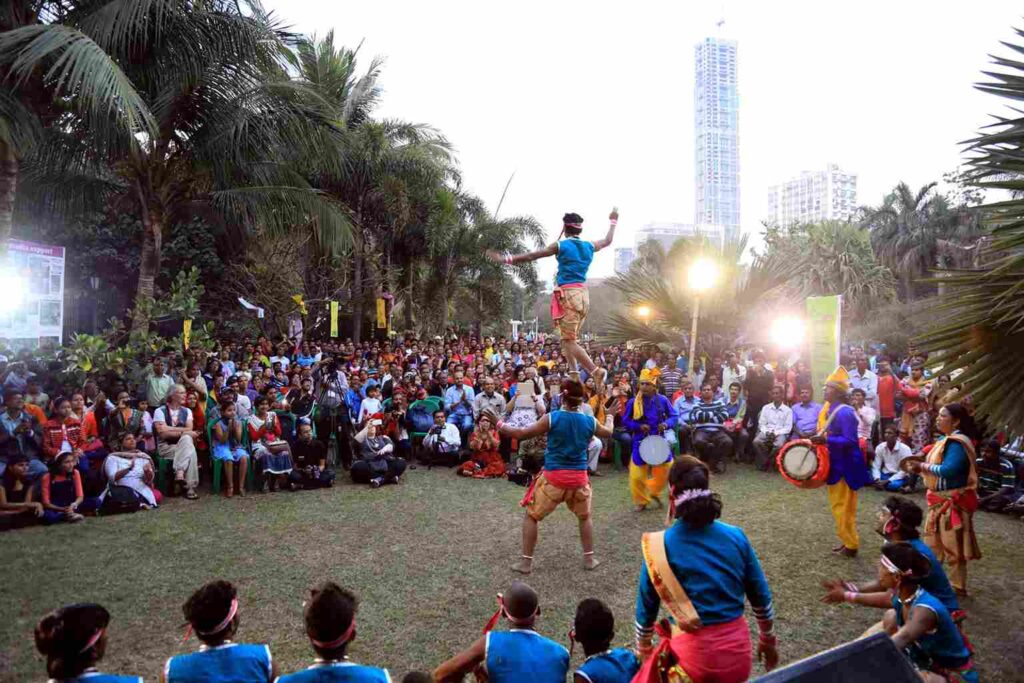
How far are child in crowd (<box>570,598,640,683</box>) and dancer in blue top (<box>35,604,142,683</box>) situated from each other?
1898 mm

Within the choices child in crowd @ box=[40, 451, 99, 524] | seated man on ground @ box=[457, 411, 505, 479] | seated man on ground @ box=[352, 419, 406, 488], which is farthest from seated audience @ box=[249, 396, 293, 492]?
seated man on ground @ box=[457, 411, 505, 479]

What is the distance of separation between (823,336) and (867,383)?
1.41 m

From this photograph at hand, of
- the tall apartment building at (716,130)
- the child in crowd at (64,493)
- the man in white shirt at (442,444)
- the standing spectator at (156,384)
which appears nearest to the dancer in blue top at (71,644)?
the child in crowd at (64,493)

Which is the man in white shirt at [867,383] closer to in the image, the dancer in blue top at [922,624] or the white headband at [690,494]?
the dancer in blue top at [922,624]

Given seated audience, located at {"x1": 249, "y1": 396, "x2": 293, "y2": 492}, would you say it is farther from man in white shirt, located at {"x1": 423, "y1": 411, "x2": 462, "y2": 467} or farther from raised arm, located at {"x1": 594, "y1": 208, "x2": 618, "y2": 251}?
raised arm, located at {"x1": 594, "y1": 208, "x2": 618, "y2": 251}

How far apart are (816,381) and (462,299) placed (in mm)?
18964

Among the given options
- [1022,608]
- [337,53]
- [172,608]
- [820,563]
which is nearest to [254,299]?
[337,53]

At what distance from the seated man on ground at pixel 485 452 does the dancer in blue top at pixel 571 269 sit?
11.5 feet

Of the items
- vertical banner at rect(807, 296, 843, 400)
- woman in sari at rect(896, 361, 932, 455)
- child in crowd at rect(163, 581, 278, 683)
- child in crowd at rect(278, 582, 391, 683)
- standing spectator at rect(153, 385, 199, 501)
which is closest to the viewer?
child in crowd at rect(278, 582, 391, 683)

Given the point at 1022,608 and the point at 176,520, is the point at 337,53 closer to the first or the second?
the point at 176,520

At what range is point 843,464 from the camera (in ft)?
21.5

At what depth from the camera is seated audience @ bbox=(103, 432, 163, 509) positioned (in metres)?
8.53

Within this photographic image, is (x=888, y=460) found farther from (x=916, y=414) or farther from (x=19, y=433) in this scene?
(x=19, y=433)

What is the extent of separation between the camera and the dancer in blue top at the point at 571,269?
298 inches
